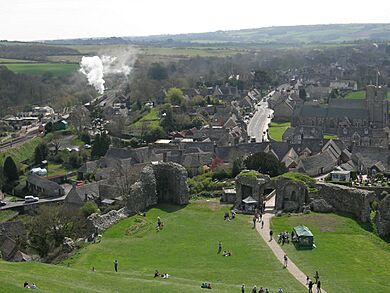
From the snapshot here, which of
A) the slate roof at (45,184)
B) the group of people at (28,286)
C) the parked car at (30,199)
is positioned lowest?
the parked car at (30,199)

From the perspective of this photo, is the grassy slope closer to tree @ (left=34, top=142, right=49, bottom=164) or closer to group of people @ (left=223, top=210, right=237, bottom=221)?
group of people @ (left=223, top=210, right=237, bottom=221)

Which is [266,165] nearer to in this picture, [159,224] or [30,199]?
[159,224]

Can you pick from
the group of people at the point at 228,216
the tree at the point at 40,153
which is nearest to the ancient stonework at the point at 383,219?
the group of people at the point at 228,216

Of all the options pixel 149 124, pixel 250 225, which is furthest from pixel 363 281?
pixel 149 124

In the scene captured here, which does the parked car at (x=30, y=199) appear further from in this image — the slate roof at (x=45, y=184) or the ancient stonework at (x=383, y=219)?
the ancient stonework at (x=383, y=219)

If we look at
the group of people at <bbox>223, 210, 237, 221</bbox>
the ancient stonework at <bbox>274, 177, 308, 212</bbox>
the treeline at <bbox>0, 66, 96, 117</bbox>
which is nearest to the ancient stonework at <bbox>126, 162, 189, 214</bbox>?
the group of people at <bbox>223, 210, 237, 221</bbox>

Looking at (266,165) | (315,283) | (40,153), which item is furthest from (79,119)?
(315,283)
